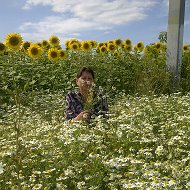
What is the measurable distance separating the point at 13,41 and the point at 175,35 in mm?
4115

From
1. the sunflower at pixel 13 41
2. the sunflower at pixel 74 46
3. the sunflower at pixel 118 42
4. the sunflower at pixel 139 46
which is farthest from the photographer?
the sunflower at pixel 139 46

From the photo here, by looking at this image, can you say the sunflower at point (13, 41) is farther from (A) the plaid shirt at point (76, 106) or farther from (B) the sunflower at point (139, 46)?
(B) the sunflower at point (139, 46)

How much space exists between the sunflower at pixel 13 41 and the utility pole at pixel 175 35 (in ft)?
12.8

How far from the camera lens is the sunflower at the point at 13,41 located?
611cm

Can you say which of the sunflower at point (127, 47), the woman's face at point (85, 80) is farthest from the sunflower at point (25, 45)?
the woman's face at point (85, 80)

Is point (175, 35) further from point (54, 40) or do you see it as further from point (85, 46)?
point (54, 40)

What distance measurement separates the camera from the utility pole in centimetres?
899

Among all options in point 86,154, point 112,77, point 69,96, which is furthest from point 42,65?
point 86,154

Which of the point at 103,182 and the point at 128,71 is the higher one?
the point at 128,71

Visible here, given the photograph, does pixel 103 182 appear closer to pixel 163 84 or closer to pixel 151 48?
pixel 163 84

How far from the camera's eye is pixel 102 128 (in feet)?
13.4

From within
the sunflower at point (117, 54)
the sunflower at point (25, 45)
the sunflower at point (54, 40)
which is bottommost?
the sunflower at point (117, 54)

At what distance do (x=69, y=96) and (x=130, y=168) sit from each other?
2.22 meters

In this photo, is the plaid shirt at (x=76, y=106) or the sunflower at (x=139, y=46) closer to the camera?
the plaid shirt at (x=76, y=106)
